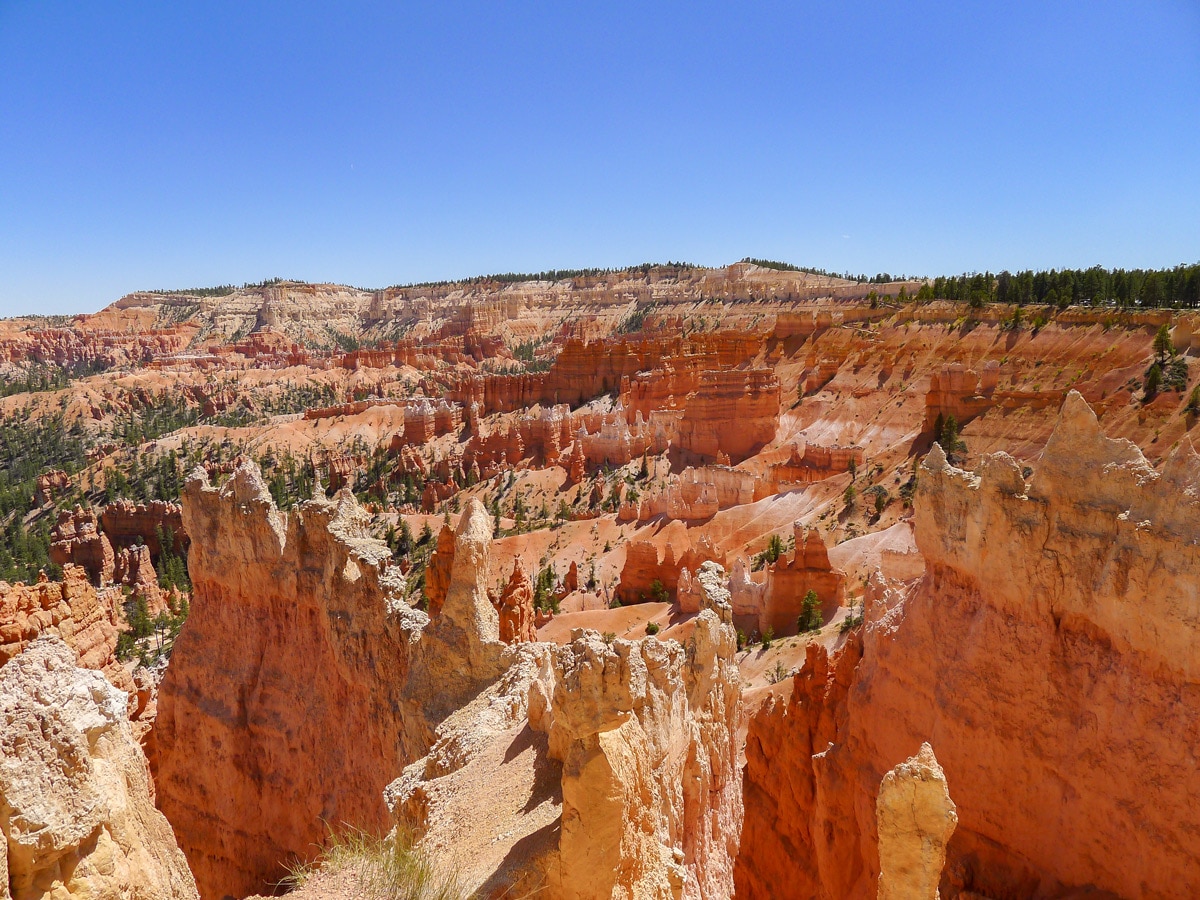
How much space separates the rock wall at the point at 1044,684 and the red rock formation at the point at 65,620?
47.4 feet

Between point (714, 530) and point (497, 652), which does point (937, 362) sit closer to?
point (714, 530)

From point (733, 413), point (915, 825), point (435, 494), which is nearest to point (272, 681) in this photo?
point (915, 825)

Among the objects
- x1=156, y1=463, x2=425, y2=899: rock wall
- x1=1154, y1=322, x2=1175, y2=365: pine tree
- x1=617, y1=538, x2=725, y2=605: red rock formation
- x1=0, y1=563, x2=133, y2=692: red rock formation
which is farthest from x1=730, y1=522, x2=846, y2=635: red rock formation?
x1=1154, y1=322, x2=1175, y2=365: pine tree

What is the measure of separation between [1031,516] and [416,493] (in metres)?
55.0

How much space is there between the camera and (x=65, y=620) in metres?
17.5

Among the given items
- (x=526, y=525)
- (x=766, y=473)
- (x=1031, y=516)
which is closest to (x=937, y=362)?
(x=766, y=473)

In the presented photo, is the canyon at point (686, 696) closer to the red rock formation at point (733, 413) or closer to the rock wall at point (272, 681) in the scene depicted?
the rock wall at point (272, 681)

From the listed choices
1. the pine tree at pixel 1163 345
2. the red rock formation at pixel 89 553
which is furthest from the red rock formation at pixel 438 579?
the pine tree at pixel 1163 345

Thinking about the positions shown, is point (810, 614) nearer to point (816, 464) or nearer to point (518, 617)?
point (518, 617)

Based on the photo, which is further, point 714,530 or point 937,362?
point 937,362

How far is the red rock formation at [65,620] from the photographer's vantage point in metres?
15.3

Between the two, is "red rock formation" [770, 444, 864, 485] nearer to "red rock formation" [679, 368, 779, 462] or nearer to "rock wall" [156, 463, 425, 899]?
"red rock formation" [679, 368, 779, 462]

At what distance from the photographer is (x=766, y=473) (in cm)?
4341

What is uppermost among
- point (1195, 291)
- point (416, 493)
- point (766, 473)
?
point (1195, 291)
